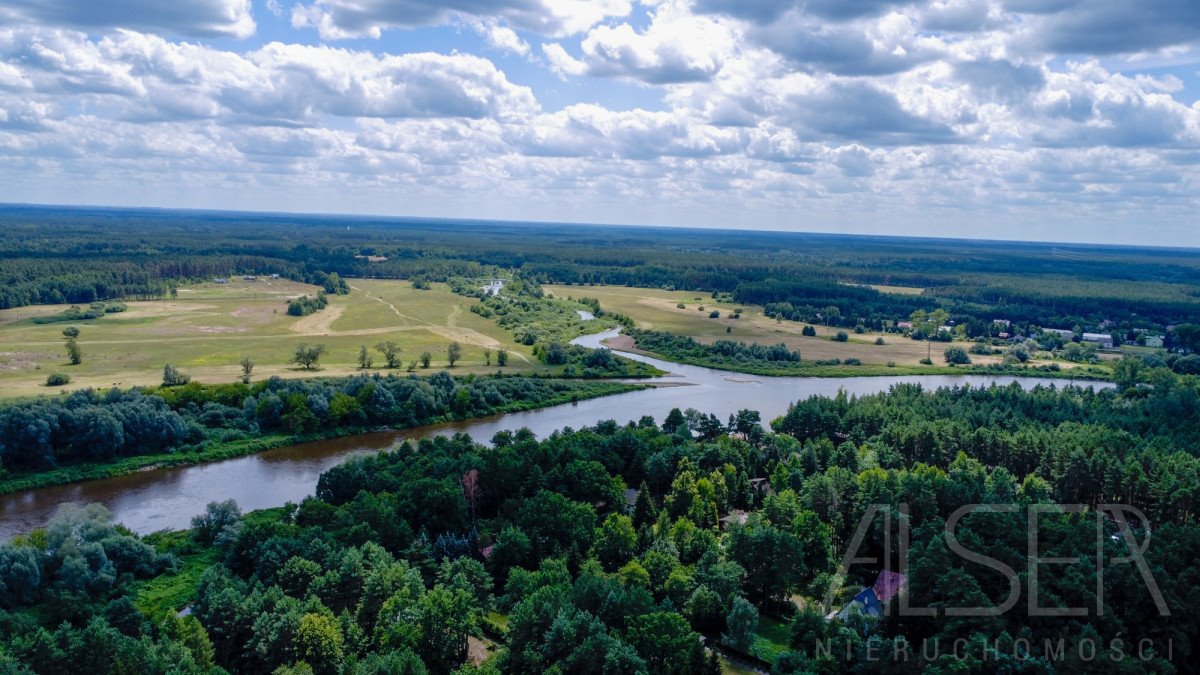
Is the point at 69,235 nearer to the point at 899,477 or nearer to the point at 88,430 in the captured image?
the point at 88,430

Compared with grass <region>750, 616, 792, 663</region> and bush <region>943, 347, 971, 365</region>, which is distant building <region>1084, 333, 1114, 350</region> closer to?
bush <region>943, 347, 971, 365</region>

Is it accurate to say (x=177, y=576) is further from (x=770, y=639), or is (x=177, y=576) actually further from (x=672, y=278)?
(x=672, y=278)

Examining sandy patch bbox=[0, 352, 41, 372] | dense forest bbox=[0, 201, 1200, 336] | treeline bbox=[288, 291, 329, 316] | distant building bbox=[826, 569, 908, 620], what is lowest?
sandy patch bbox=[0, 352, 41, 372]

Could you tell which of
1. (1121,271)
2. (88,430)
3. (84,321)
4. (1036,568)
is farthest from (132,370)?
(1121,271)

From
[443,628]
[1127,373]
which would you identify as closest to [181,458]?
[443,628]

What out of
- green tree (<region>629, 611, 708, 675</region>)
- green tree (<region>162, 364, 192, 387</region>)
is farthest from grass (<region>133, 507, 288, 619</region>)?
green tree (<region>162, 364, 192, 387</region>)
